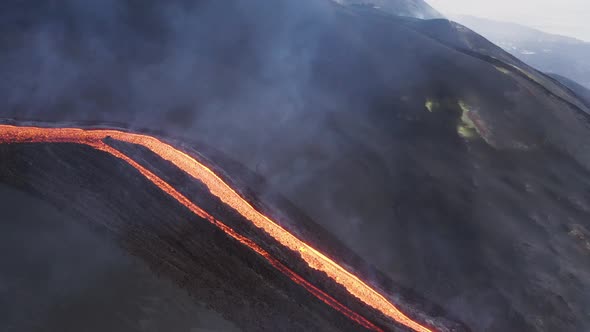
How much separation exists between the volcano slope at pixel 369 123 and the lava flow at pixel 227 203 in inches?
49.4

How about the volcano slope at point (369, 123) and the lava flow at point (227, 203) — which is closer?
A: the lava flow at point (227, 203)

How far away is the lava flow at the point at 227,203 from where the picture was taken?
603 inches

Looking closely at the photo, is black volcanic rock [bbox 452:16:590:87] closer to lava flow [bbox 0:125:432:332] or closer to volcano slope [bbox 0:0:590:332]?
volcano slope [bbox 0:0:590:332]

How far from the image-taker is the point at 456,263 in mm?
17266

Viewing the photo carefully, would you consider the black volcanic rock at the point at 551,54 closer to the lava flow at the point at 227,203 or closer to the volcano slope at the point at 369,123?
the volcano slope at the point at 369,123

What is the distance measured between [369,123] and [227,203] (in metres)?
10.8

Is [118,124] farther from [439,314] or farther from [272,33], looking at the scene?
[439,314]

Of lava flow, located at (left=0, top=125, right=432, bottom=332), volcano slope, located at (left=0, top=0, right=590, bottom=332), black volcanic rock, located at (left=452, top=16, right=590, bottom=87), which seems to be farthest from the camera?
black volcanic rock, located at (left=452, top=16, right=590, bottom=87)

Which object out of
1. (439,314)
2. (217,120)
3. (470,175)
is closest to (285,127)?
(217,120)

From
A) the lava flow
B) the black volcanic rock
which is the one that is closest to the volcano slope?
the lava flow

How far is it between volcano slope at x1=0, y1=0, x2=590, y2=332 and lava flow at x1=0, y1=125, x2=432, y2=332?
4.12 feet

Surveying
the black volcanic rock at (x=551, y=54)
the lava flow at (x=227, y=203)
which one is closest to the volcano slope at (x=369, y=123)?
the lava flow at (x=227, y=203)

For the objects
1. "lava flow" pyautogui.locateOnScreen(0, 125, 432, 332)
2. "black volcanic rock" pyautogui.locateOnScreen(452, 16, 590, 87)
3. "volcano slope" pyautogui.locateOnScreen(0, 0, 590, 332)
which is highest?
"black volcanic rock" pyautogui.locateOnScreen(452, 16, 590, 87)

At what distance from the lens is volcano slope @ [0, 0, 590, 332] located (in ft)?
56.6
